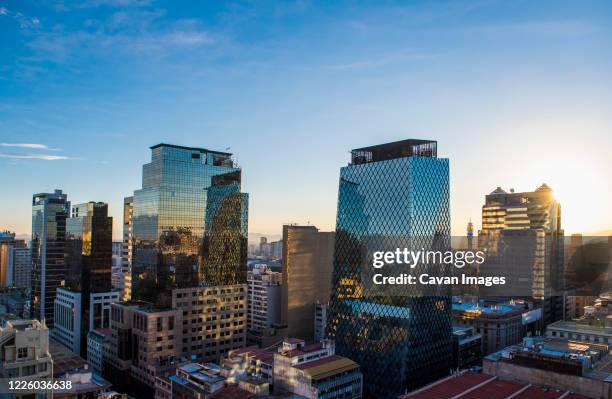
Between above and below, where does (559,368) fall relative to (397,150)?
below

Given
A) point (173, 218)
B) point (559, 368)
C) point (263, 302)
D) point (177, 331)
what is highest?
point (173, 218)

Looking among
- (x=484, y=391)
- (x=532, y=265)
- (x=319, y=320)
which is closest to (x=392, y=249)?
(x=484, y=391)

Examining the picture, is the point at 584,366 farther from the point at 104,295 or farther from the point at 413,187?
the point at 104,295

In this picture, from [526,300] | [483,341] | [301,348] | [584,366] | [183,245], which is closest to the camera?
[584,366]

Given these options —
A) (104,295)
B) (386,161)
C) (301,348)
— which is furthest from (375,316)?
(104,295)

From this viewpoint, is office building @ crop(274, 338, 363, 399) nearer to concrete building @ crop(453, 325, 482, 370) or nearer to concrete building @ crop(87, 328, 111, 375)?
concrete building @ crop(453, 325, 482, 370)

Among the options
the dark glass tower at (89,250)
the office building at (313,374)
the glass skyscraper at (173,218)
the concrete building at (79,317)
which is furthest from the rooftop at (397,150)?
the dark glass tower at (89,250)

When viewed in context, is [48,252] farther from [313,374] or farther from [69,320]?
[313,374]
